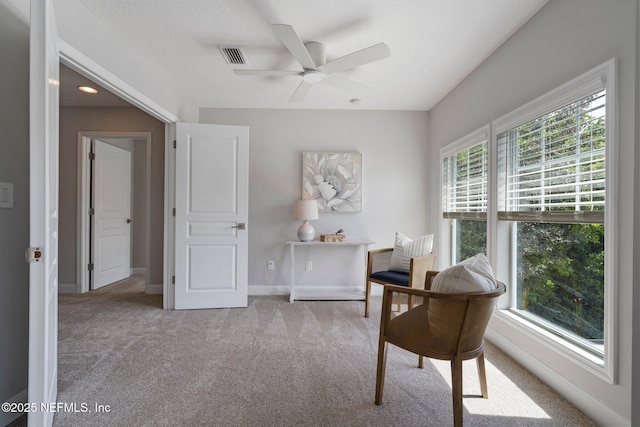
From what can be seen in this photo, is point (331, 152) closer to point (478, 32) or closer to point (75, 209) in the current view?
point (478, 32)

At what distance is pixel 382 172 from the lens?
3.92m

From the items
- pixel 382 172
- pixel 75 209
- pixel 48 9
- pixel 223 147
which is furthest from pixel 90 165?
pixel 382 172

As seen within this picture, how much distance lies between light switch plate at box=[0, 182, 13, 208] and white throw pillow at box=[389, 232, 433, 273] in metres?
3.02

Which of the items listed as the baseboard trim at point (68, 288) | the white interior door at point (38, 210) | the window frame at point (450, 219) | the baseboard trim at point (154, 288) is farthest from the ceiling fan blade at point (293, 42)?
the baseboard trim at point (68, 288)

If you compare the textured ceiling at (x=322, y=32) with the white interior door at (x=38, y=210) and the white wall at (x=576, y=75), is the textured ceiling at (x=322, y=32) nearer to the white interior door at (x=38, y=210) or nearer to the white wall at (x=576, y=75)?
the white wall at (x=576, y=75)

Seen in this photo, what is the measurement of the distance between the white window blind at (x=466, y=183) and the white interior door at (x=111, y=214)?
4720mm

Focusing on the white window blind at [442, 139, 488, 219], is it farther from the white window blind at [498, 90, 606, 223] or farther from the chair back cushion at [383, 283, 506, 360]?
the chair back cushion at [383, 283, 506, 360]

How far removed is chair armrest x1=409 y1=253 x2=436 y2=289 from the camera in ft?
8.87

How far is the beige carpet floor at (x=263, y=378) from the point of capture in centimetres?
158

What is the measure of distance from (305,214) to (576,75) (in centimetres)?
261

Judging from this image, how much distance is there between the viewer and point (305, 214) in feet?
11.5

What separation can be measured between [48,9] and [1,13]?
45 centimetres

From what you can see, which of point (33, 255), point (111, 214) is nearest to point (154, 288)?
point (111, 214)

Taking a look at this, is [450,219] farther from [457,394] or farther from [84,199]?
[84,199]
